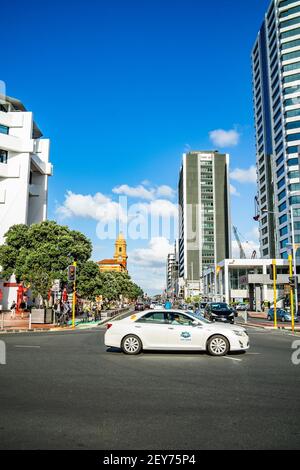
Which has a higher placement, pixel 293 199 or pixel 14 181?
pixel 293 199

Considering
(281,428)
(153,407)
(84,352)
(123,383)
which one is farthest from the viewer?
(84,352)

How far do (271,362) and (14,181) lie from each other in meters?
48.8

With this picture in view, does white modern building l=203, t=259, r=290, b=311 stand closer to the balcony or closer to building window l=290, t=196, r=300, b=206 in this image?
building window l=290, t=196, r=300, b=206

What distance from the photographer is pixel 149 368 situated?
30.7 feet

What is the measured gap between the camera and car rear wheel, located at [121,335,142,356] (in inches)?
457

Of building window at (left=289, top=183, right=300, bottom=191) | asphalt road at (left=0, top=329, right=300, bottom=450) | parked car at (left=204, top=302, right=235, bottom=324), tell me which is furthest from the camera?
building window at (left=289, top=183, right=300, bottom=191)

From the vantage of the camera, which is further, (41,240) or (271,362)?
(41,240)

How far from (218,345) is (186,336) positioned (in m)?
1.01

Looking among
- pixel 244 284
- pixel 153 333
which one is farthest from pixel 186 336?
pixel 244 284

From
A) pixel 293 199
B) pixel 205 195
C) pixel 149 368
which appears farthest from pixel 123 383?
pixel 205 195

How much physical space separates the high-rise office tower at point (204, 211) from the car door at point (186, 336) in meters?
147

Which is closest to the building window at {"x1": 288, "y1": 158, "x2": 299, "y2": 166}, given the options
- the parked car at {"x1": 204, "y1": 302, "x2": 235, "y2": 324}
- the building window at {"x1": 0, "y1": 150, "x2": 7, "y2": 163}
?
the building window at {"x1": 0, "y1": 150, "x2": 7, "y2": 163}
